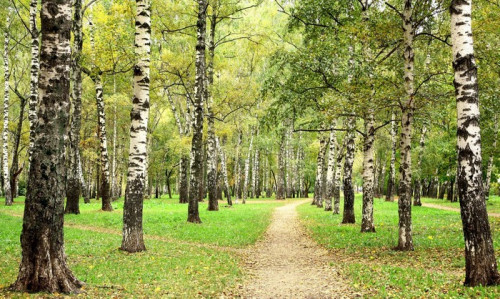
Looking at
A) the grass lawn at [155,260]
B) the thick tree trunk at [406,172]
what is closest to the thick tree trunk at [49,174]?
the grass lawn at [155,260]

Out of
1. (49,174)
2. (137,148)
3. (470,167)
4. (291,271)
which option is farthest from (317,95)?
(49,174)

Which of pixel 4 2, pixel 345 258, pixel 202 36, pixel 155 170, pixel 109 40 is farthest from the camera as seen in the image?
pixel 155 170

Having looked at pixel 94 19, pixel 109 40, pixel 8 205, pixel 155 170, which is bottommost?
pixel 8 205

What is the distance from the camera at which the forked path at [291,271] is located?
26.4 ft

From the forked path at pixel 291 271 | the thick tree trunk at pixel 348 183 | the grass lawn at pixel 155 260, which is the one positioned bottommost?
the forked path at pixel 291 271

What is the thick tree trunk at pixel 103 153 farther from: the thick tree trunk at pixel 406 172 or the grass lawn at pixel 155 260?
the thick tree trunk at pixel 406 172

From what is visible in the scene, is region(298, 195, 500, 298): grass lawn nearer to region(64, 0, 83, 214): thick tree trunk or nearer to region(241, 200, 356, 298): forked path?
region(241, 200, 356, 298): forked path

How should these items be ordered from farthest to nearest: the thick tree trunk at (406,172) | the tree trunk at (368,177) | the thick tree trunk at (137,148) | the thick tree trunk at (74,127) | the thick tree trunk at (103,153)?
the thick tree trunk at (103,153) → the thick tree trunk at (74,127) → the tree trunk at (368,177) → the thick tree trunk at (406,172) → the thick tree trunk at (137,148)

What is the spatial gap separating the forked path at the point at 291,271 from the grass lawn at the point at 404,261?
0.43 metres

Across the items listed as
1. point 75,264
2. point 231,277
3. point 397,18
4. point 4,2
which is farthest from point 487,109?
point 4,2

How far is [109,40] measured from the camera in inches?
500

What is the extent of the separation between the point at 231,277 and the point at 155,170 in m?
43.1

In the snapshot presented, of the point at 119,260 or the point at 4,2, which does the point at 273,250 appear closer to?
the point at 119,260

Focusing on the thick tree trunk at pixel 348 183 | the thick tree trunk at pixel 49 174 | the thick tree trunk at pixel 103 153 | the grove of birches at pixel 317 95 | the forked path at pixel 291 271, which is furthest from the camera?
the thick tree trunk at pixel 103 153
